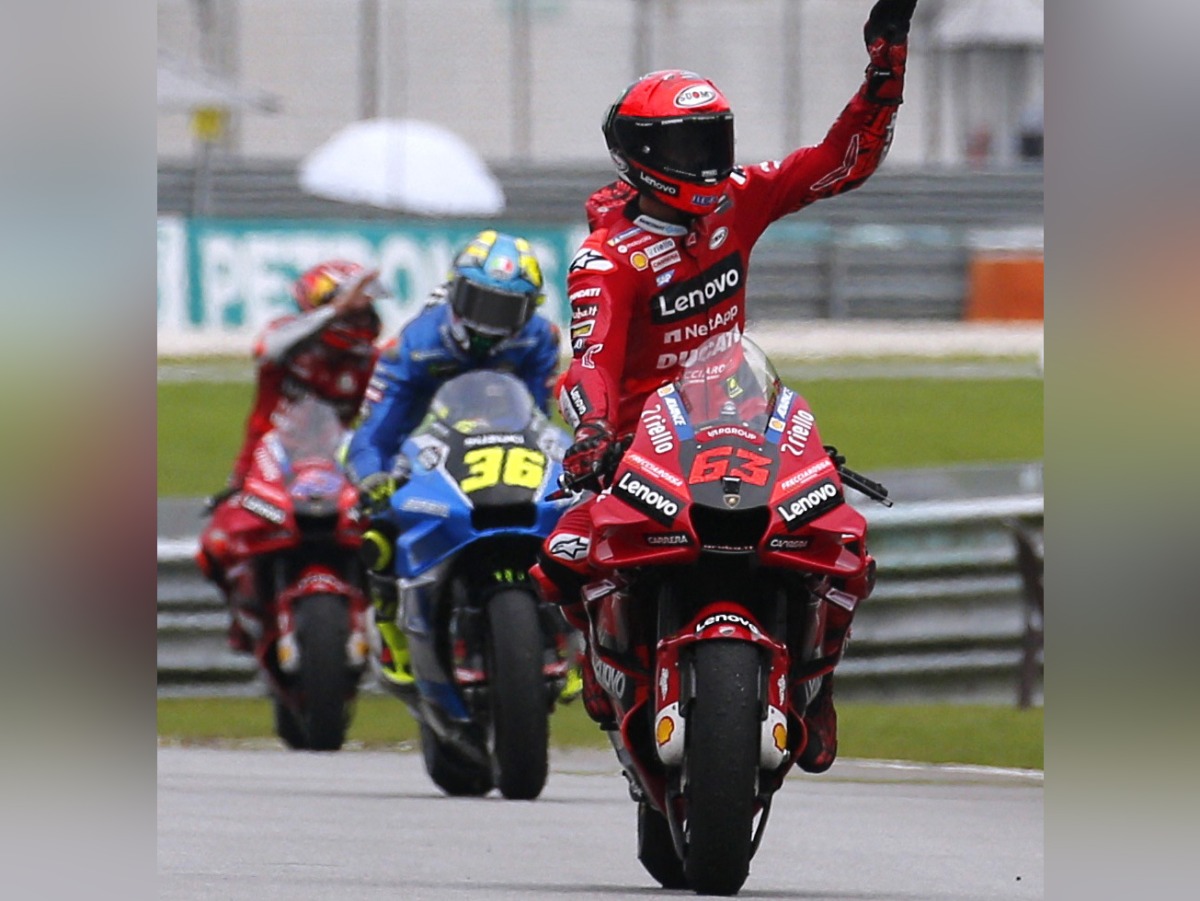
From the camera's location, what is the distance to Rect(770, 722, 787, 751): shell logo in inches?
238

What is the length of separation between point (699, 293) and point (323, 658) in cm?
404

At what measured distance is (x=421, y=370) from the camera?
1008 centimetres

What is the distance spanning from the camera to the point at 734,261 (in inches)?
290

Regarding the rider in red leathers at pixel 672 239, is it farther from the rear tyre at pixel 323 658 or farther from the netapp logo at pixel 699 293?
the rear tyre at pixel 323 658

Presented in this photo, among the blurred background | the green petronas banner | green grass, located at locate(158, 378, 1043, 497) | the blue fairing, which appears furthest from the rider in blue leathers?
the green petronas banner

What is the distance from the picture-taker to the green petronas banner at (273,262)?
2847cm

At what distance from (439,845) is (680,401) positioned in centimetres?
195

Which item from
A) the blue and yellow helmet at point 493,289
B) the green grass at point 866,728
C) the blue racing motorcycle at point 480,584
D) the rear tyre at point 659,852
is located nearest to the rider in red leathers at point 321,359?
the green grass at point 866,728

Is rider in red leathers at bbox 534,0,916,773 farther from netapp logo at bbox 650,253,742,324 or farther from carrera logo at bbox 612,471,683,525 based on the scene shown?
carrera logo at bbox 612,471,683,525

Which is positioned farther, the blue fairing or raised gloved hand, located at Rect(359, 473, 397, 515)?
raised gloved hand, located at Rect(359, 473, 397, 515)

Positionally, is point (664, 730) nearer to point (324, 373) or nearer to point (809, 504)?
point (809, 504)

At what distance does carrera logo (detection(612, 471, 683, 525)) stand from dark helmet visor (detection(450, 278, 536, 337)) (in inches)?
140

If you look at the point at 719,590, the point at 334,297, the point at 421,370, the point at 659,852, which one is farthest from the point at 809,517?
the point at 334,297
